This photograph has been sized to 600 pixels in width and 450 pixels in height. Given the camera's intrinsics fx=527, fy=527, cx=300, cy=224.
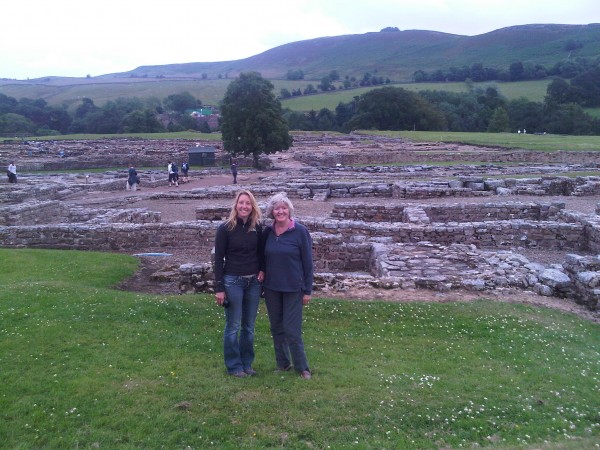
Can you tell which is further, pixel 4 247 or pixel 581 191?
pixel 581 191

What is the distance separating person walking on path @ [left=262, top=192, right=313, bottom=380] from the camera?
6535mm

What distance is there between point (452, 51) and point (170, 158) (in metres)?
157

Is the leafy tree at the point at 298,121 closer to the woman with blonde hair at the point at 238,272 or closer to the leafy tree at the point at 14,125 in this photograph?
the leafy tree at the point at 14,125

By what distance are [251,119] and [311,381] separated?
3552 cm

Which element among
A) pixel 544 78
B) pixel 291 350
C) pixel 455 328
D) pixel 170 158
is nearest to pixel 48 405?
pixel 291 350

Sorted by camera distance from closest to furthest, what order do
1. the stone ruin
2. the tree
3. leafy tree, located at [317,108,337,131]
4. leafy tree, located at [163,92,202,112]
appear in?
the stone ruin < the tree < leafy tree, located at [317,108,337,131] < leafy tree, located at [163,92,202,112]

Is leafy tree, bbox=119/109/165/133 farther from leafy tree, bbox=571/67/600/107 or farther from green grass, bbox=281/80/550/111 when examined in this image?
leafy tree, bbox=571/67/600/107

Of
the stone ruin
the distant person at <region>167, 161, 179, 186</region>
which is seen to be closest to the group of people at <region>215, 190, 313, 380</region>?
the stone ruin

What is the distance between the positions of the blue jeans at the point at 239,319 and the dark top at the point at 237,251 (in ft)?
0.30

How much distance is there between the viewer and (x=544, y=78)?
366 feet

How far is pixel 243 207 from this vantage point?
21.8 feet

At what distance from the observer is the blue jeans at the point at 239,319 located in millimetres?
6652

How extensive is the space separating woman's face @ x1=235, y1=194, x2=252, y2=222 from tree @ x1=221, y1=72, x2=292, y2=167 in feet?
111

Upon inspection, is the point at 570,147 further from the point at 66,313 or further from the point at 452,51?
the point at 452,51
